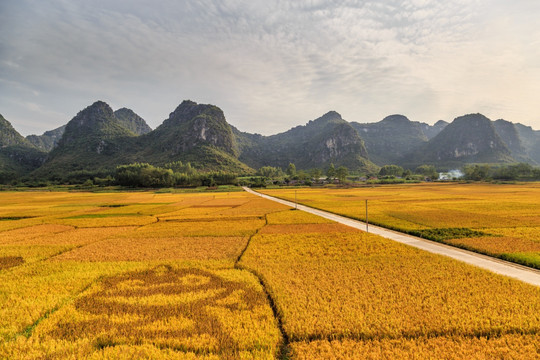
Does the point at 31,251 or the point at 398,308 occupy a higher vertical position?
the point at 398,308

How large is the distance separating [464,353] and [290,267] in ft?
27.8

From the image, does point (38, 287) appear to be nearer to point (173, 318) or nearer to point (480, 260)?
point (173, 318)

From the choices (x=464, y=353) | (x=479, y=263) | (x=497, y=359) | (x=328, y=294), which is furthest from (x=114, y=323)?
(x=479, y=263)

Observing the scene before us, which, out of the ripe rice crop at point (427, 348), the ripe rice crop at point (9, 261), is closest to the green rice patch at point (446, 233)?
the ripe rice crop at point (427, 348)

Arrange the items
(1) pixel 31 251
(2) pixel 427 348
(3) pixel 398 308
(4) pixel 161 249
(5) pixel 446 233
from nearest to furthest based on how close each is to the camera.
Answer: (2) pixel 427 348, (3) pixel 398 308, (1) pixel 31 251, (4) pixel 161 249, (5) pixel 446 233

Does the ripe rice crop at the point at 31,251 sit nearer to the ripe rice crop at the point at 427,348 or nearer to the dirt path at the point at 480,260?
the ripe rice crop at the point at 427,348

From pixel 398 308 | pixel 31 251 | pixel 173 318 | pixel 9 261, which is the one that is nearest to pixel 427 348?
pixel 398 308

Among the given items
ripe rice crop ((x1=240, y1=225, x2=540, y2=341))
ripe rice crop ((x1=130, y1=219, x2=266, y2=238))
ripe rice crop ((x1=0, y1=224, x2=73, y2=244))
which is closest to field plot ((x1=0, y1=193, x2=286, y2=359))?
ripe rice crop ((x1=240, y1=225, x2=540, y2=341))

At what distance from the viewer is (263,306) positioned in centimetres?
919

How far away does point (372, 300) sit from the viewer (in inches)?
371

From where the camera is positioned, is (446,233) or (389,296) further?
(446,233)

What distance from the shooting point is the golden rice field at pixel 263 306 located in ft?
22.2

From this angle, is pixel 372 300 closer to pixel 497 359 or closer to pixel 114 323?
pixel 497 359

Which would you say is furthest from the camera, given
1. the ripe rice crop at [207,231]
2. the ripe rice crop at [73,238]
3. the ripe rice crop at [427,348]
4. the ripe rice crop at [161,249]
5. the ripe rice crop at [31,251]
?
the ripe rice crop at [207,231]
